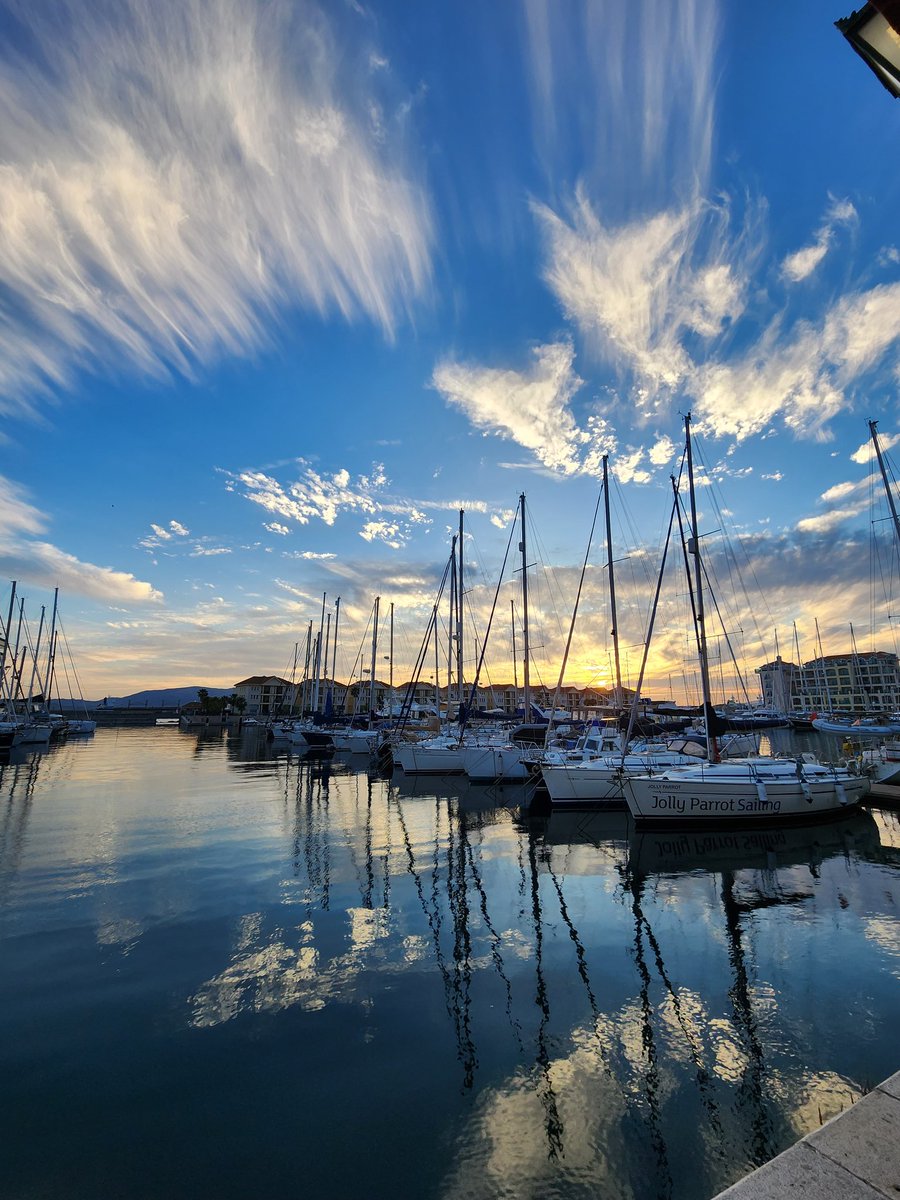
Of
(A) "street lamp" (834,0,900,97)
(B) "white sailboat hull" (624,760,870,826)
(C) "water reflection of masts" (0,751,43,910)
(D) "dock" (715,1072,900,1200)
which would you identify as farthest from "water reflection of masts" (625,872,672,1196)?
(C) "water reflection of masts" (0,751,43,910)

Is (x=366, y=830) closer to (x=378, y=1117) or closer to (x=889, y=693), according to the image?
(x=378, y=1117)

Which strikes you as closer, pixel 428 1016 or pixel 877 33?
pixel 877 33

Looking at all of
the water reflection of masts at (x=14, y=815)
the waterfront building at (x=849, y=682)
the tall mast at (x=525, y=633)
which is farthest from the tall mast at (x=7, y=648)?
the waterfront building at (x=849, y=682)

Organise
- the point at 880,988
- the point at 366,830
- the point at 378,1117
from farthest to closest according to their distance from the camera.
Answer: the point at 366,830
the point at 880,988
the point at 378,1117

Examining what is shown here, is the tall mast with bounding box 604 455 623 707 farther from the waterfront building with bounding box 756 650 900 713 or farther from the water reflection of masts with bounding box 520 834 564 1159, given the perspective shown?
the waterfront building with bounding box 756 650 900 713

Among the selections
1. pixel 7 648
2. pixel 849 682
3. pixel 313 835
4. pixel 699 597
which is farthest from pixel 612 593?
pixel 849 682

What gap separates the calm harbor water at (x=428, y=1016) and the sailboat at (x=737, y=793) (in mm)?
2687

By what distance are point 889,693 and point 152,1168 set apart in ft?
587

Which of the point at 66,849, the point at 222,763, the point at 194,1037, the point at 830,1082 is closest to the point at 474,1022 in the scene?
the point at 194,1037

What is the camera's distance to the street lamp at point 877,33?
3132mm

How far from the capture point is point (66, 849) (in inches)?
622

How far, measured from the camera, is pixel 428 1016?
7.42 m

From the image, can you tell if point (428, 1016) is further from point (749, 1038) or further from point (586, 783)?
point (586, 783)

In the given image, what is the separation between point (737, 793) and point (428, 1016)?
15008 mm
